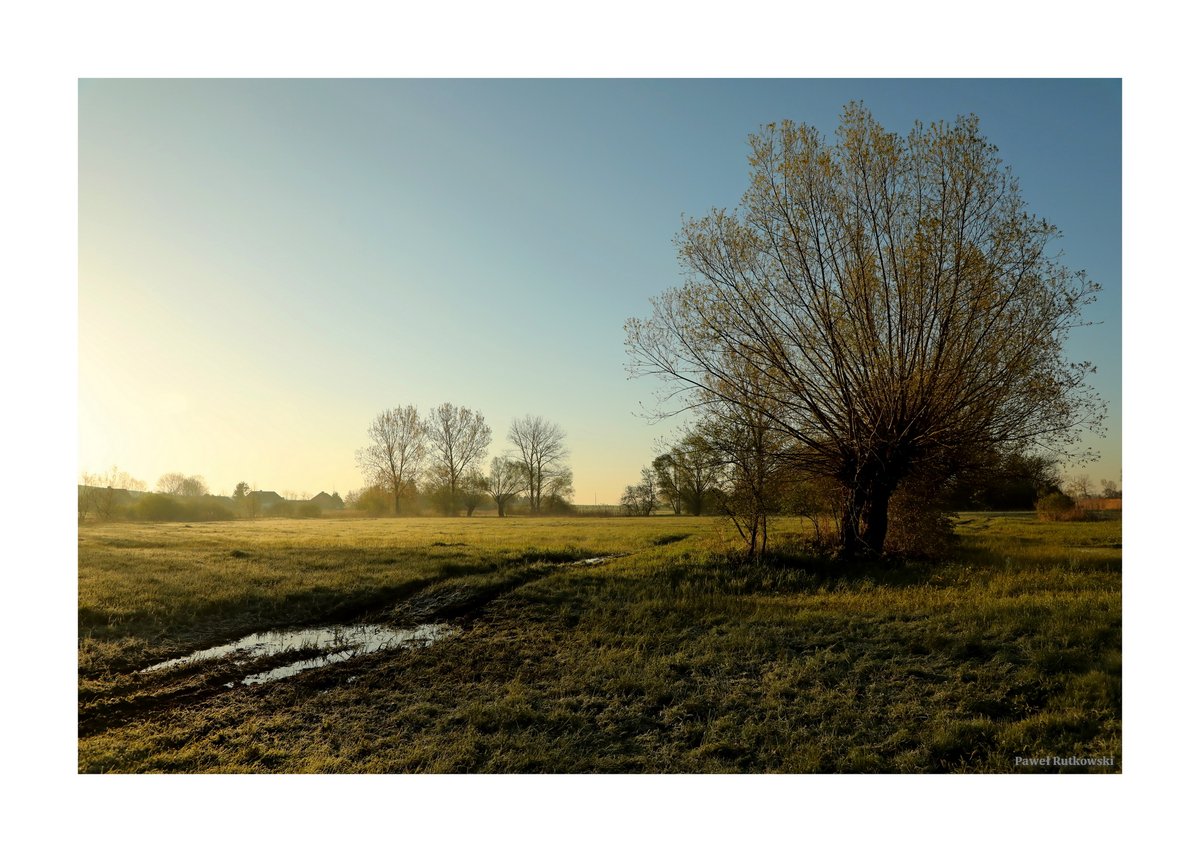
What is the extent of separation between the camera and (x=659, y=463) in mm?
13289

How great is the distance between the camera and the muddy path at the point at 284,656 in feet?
20.0

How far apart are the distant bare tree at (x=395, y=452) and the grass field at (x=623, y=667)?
182cm

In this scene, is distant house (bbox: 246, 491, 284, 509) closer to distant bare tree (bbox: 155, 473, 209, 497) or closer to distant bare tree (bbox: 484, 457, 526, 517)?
distant bare tree (bbox: 155, 473, 209, 497)

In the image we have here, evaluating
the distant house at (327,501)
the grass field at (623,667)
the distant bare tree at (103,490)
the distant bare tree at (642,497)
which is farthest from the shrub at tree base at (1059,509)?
the distant bare tree at (103,490)

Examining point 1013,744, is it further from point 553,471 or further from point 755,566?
point 553,471

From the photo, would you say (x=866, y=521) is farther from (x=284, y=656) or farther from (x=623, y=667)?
(x=284, y=656)

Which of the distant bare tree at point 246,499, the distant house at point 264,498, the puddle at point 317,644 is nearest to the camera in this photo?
the puddle at point 317,644

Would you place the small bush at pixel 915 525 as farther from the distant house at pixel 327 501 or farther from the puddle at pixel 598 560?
the distant house at pixel 327 501

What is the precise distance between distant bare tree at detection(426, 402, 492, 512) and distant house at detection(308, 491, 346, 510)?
6.32 feet

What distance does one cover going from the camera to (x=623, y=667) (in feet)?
22.7

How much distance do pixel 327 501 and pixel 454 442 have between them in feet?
9.74

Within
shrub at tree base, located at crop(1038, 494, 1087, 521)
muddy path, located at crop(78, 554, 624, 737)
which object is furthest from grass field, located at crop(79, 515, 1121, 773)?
shrub at tree base, located at crop(1038, 494, 1087, 521)
